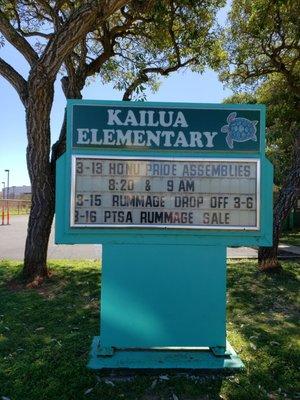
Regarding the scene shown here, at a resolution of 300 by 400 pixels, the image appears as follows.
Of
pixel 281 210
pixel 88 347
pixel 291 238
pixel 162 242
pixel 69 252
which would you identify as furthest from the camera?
pixel 291 238

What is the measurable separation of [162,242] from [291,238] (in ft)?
56.7

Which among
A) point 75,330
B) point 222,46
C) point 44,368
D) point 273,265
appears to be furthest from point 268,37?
point 44,368

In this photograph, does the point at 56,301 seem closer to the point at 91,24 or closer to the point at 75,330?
the point at 75,330

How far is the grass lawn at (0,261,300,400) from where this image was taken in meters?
4.30

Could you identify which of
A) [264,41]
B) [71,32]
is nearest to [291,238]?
[264,41]

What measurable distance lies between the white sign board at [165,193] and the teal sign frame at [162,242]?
60 millimetres

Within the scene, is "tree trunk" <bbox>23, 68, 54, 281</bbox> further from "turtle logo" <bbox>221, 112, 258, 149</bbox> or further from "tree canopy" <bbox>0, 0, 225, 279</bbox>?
"turtle logo" <bbox>221, 112, 258, 149</bbox>

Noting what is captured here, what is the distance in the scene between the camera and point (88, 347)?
5.35 metres

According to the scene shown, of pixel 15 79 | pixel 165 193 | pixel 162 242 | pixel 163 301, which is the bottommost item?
pixel 163 301

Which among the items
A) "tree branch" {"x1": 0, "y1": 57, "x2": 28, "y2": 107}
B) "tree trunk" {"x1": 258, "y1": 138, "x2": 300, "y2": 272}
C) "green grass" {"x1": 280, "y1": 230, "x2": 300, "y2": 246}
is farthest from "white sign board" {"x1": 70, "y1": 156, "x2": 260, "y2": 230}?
"green grass" {"x1": 280, "y1": 230, "x2": 300, "y2": 246}

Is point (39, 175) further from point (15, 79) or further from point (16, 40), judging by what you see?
point (16, 40)

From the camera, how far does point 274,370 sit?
15.8 ft

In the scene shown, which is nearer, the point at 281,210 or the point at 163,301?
the point at 163,301

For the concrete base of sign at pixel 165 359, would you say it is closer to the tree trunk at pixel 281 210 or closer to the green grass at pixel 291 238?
the tree trunk at pixel 281 210
